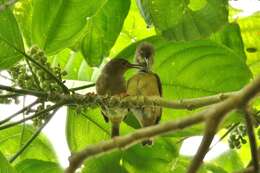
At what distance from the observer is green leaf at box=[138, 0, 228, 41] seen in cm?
233

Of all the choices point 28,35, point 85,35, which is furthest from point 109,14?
point 28,35

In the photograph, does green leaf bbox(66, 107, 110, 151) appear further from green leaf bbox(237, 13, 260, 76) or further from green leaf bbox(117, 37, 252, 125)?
green leaf bbox(237, 13, 260, 76)

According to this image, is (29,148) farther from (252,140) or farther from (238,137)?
(252,140)

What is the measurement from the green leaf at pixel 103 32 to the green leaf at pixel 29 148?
586 millimetres

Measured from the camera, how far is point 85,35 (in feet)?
9.02

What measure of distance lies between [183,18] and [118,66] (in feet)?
1.52

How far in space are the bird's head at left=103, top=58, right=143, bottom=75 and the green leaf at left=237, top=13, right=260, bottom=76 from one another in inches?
23.1

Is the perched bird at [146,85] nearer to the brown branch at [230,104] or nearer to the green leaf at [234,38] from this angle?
the green leaf at [234,38]

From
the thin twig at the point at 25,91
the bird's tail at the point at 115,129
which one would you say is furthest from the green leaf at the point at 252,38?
the thin twig at the point at 25,91

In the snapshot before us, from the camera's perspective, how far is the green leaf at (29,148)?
119 inches

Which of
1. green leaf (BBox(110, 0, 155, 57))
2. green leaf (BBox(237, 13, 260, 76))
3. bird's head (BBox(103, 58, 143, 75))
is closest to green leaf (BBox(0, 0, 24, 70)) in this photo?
bird's head (BBox(103, 58, 143, 75))

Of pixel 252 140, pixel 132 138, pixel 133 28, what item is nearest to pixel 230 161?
pixel 133 28

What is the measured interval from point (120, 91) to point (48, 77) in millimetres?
709

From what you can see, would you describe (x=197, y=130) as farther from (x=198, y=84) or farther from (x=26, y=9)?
(x=26, y=9)
